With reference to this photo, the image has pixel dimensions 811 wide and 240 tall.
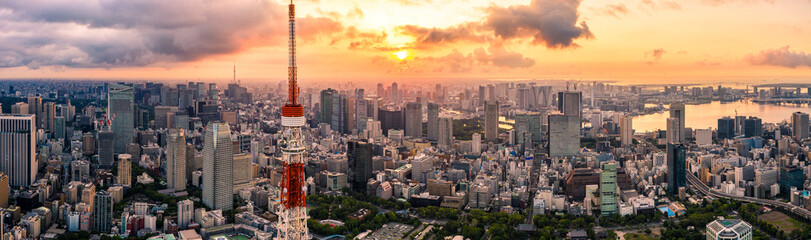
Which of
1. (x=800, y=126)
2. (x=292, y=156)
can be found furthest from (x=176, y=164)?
(x=800, y=126)

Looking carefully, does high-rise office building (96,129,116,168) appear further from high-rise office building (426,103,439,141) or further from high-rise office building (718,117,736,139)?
high-rise office building (718,117,736,139)

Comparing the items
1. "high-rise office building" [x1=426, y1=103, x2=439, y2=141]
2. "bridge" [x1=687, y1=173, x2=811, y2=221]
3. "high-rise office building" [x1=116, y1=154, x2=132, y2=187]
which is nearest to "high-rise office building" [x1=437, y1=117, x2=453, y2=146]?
"high-rise office building" [x1=426, y1=103, x2=439, y2=141]

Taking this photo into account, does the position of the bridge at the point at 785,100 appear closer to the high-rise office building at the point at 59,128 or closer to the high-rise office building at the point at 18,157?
the high-rise office building at the point at 18,157

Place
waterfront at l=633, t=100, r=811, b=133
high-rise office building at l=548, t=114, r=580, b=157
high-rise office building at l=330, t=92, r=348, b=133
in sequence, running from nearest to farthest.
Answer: high-rise office building at l=548, t=114, r=580, b=157, waterfront at l=633, t=100, r=811, b=133, high-rise office building at l=330, t=92, r=348, b=133

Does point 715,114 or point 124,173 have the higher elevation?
point 715,114

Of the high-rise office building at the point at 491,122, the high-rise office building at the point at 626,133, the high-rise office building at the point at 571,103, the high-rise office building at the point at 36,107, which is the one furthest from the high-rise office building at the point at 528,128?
the high-rise office building at the point at 36,107

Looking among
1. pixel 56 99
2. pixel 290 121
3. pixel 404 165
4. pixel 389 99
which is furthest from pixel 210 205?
pixel 389 99

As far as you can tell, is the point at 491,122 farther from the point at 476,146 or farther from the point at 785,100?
the point at 785,100
